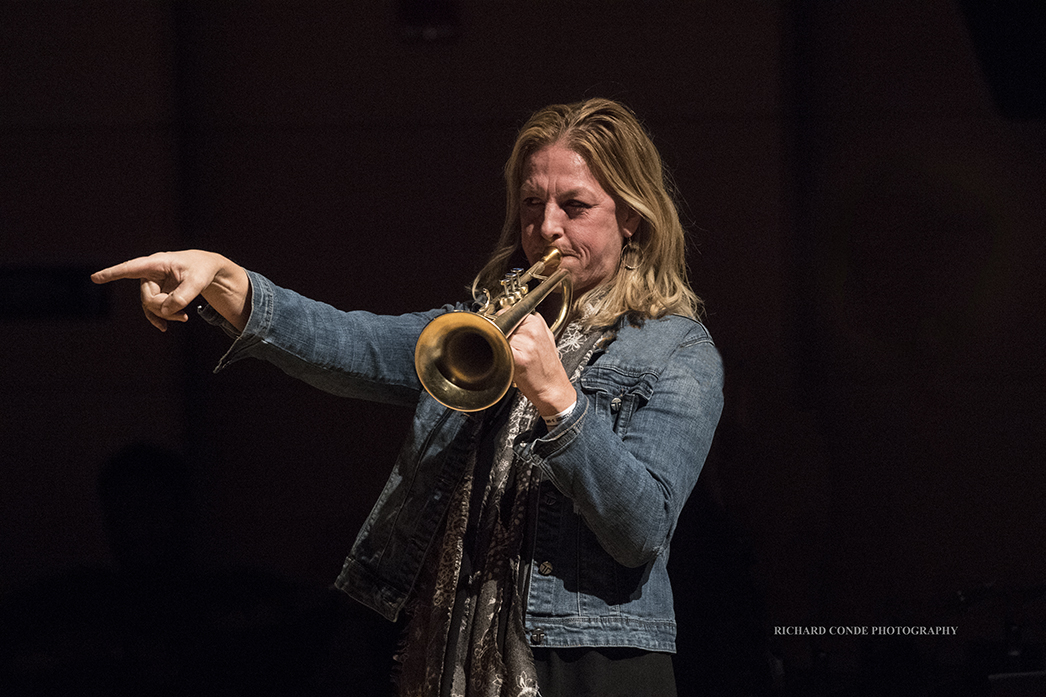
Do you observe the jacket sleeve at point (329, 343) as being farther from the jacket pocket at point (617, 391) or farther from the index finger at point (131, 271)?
A: the jacket pocket at point (617, 391)

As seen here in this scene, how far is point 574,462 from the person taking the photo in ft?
5.27

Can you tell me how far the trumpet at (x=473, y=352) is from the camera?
1651 mm

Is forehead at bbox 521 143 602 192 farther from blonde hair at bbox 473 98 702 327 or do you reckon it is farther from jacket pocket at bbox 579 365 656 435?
jacket pocket at bbox 579 365 656 435

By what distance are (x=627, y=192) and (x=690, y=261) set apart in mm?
734

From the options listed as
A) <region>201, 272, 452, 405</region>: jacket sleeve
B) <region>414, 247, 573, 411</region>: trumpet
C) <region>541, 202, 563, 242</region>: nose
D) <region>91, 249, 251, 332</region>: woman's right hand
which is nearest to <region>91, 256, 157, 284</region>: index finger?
<region>91, 249, 251, 332</region>: woman's right hand

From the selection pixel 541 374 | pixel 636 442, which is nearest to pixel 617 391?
pixel 636 442

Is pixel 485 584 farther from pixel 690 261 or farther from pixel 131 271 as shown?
pixel 690 261

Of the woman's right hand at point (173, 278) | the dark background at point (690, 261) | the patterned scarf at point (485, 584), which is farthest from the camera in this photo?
the dark background at point (690, 261)

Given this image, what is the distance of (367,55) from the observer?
267 cm

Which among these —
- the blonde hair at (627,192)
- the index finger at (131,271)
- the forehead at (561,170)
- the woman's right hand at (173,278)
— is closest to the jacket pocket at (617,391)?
the blonde hair at (627,192)

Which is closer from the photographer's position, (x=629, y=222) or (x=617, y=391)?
(x=617, y=391)

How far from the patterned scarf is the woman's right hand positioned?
608 millimetres

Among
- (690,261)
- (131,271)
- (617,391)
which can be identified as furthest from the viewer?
(690,261)

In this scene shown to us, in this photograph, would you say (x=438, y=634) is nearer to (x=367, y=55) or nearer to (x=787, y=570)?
(x=787, y=570)
